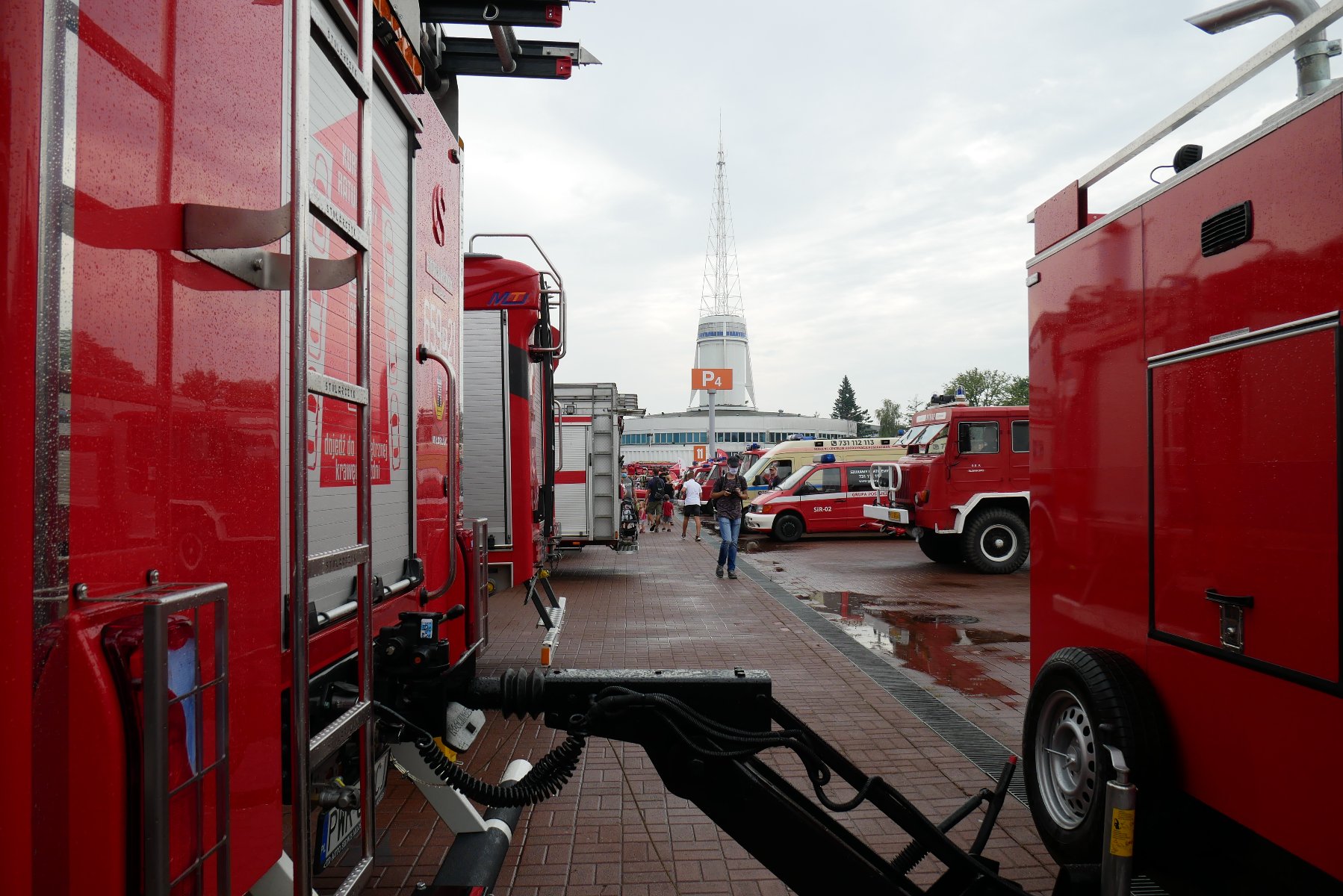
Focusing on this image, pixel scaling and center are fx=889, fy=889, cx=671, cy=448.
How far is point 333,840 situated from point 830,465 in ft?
60.5

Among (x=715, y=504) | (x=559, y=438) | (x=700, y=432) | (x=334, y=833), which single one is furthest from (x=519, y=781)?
(x=700, y=432)

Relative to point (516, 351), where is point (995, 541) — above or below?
below

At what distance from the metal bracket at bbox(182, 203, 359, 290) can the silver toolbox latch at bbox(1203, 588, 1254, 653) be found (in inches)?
112

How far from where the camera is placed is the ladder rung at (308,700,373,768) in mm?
1825

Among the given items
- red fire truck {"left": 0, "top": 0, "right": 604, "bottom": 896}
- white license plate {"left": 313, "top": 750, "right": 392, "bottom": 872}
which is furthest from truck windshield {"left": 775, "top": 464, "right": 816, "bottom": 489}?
red fire truck {"left": 0, "top": 0, "right": 604, "bottom": 896}

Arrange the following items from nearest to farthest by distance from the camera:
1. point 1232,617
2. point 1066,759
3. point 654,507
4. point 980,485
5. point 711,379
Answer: point 1232,617 < point 1066,759 < point 980,485 < point 654,507 < point 711,379

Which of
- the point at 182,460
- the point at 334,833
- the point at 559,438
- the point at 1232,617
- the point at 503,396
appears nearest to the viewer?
the point at 182,460

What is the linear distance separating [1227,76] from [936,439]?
11.9 meters

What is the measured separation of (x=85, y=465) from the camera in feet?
4.22

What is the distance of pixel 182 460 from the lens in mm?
1536

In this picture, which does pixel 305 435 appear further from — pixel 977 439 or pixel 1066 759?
pixel 977 439

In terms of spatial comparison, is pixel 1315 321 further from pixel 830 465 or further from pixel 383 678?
pixel 830 465

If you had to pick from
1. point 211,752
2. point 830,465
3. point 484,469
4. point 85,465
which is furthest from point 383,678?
point 830,465

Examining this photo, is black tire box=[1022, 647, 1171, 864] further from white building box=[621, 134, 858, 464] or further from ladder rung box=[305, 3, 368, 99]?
white building box=[621, 134, 858, 464]
